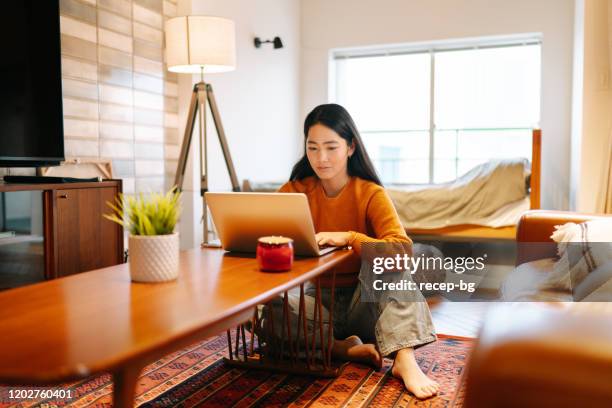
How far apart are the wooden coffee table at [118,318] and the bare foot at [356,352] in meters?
0.62

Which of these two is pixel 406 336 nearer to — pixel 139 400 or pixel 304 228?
pixel 304 228

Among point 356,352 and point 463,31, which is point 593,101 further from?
point 356,352

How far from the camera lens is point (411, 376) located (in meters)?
1.86

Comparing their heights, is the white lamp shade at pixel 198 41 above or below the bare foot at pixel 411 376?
above

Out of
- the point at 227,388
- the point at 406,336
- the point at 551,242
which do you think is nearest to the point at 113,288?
the point at 227,388

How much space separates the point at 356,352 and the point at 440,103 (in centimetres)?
377

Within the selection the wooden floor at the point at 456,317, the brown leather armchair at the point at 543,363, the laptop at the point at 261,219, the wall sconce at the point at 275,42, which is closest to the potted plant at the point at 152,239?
the laptop at the point at 261,219

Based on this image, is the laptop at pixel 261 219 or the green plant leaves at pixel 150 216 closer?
the green plant leaves at pixel 150 216

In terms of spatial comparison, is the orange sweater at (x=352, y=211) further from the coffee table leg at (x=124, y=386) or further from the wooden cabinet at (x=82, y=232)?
the coffee table leg at (x=124, y=386)

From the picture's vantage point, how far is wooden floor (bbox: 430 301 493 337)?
2610 millimetres

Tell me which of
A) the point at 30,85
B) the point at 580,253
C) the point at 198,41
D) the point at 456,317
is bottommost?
the point at 456,317

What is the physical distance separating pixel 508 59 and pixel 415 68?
0.82 m

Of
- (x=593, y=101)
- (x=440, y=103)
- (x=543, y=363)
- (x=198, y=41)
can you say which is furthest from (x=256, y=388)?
(x=440, y=103)

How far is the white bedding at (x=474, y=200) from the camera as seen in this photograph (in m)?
3.62
